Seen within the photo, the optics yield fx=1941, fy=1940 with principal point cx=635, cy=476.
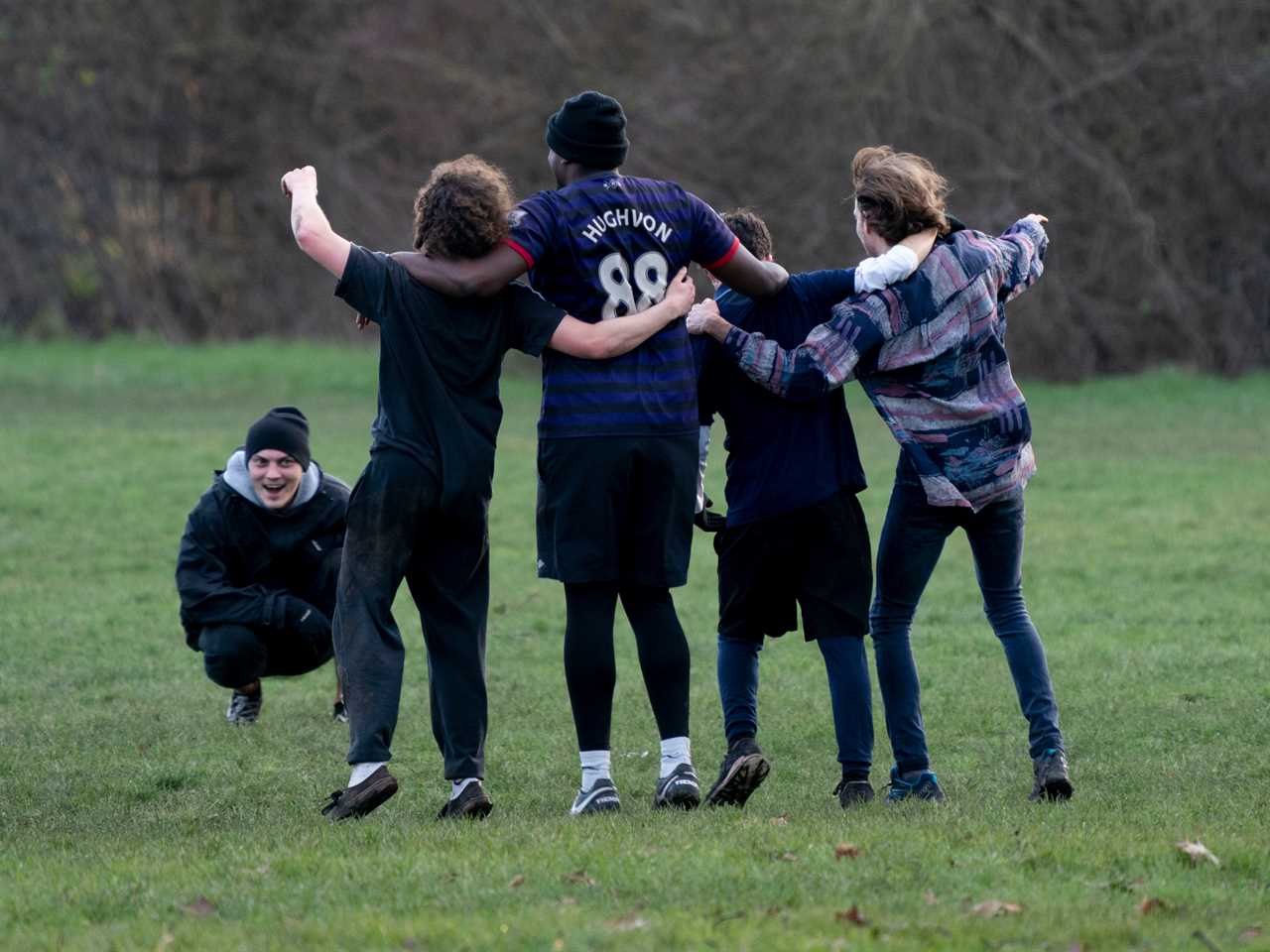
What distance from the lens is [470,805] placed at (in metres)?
5.86

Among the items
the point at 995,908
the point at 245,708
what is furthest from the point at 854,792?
the point at 245,708

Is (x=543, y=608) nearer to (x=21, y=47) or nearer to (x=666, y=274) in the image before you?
(x=666, y=274)

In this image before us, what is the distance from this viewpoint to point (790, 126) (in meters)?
27.0

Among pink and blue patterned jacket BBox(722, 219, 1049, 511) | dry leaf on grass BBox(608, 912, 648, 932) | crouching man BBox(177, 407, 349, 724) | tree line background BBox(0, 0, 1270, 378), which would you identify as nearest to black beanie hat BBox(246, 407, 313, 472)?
crouching man BBox(177, 407, 349, 724)

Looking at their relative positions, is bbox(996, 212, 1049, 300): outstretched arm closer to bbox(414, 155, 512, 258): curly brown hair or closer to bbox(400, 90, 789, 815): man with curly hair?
bbox(400, 90, 789, 815): man with curly hair

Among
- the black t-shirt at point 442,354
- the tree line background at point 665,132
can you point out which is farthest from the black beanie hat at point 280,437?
the tree line background at point 665,132

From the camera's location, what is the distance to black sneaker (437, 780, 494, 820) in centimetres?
585

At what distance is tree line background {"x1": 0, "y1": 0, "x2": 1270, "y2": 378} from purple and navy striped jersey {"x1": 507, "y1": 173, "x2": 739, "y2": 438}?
2058 centimetres

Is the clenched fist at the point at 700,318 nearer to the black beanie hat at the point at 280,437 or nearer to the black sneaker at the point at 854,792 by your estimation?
the black sneaker at the point at 854,792

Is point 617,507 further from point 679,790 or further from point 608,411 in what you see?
point 679,790

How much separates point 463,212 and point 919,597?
6.18 feet

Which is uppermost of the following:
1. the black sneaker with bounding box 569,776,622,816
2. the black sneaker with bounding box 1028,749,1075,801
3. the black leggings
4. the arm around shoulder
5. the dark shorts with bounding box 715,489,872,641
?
the arm around shoulder

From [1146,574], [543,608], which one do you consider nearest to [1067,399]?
[1146,574]

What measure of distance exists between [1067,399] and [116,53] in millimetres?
18959
